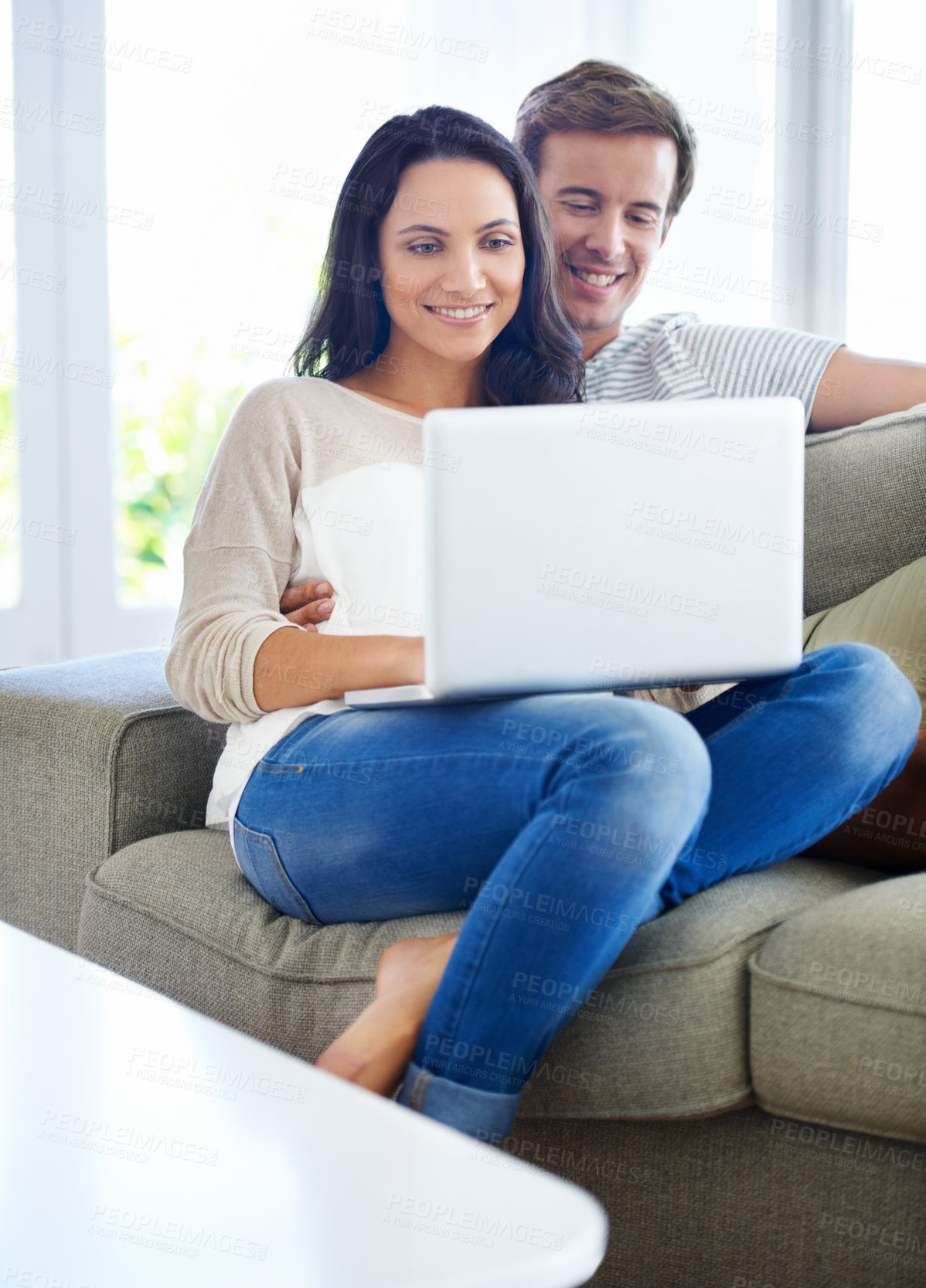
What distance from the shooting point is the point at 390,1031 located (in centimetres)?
92

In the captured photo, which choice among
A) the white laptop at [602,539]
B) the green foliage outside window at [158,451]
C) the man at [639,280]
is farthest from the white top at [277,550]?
the green foliage outside window at [158,451]

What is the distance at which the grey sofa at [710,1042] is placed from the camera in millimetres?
967

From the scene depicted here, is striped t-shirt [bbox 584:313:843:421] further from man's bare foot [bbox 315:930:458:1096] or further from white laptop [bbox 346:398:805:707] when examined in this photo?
man's bare foot [bbox 315:930:458:1096]

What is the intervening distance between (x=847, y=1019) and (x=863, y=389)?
37.8 inches

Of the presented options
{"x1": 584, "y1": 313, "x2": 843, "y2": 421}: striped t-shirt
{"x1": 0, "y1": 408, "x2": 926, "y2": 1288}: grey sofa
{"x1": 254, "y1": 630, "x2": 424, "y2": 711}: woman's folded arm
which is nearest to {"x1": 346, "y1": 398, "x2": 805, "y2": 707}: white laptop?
{"x1": 254, "y1": 630, "x2": 424, "y2": 711}: woman's folded arm

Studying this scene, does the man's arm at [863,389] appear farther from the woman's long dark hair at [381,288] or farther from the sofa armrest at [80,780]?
the sofa armrest at [80,780]

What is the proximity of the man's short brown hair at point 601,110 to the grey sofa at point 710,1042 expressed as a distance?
1.20m

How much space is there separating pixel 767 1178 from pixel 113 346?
266 cm

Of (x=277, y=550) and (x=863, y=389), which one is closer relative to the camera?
(x=277, y=550)

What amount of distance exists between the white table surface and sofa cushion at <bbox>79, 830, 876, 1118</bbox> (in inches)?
11.9

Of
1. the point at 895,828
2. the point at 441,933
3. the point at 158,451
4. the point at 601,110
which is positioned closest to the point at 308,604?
the point at 441,933

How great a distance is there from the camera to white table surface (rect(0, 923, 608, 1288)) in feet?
1.69

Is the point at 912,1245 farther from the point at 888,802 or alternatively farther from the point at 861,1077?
the point at 888,802

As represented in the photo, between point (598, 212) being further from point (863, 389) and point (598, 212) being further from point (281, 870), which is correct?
point (281, 870)
